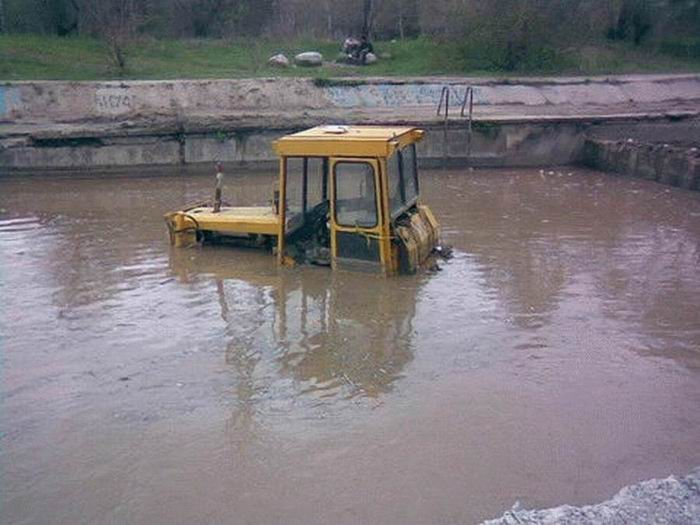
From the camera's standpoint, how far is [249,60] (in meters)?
28.4

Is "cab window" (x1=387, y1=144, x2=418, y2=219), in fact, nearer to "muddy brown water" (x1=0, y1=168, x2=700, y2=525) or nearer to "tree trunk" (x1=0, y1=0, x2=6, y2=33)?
"muddy brown water" (x1=0, y1=168, x2=700, y2=525)

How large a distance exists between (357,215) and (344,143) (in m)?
0.88

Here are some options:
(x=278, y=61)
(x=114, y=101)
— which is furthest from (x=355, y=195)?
(x=278, y=61)

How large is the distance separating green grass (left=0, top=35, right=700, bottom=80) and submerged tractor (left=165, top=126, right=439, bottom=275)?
1461 cm

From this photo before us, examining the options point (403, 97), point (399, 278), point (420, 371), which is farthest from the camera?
point (403, 97)

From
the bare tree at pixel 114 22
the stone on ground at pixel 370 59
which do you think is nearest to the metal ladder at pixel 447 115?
the stone on ground at pixel 370 59

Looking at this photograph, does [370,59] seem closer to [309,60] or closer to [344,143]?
[309,60]

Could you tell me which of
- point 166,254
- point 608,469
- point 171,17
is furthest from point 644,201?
point 171,17

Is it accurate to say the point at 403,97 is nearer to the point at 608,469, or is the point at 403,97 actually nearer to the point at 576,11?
the point at 576,11

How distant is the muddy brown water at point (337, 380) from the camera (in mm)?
6238

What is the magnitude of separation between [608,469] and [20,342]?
19.5ft

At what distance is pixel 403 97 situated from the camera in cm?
2453

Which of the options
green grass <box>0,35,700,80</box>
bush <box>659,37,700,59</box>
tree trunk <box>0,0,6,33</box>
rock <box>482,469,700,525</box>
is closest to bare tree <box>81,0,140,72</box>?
green grass <box>0,35,700,80</box>

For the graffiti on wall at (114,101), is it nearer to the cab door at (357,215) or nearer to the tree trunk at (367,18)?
the tree trunk at (367,18)
